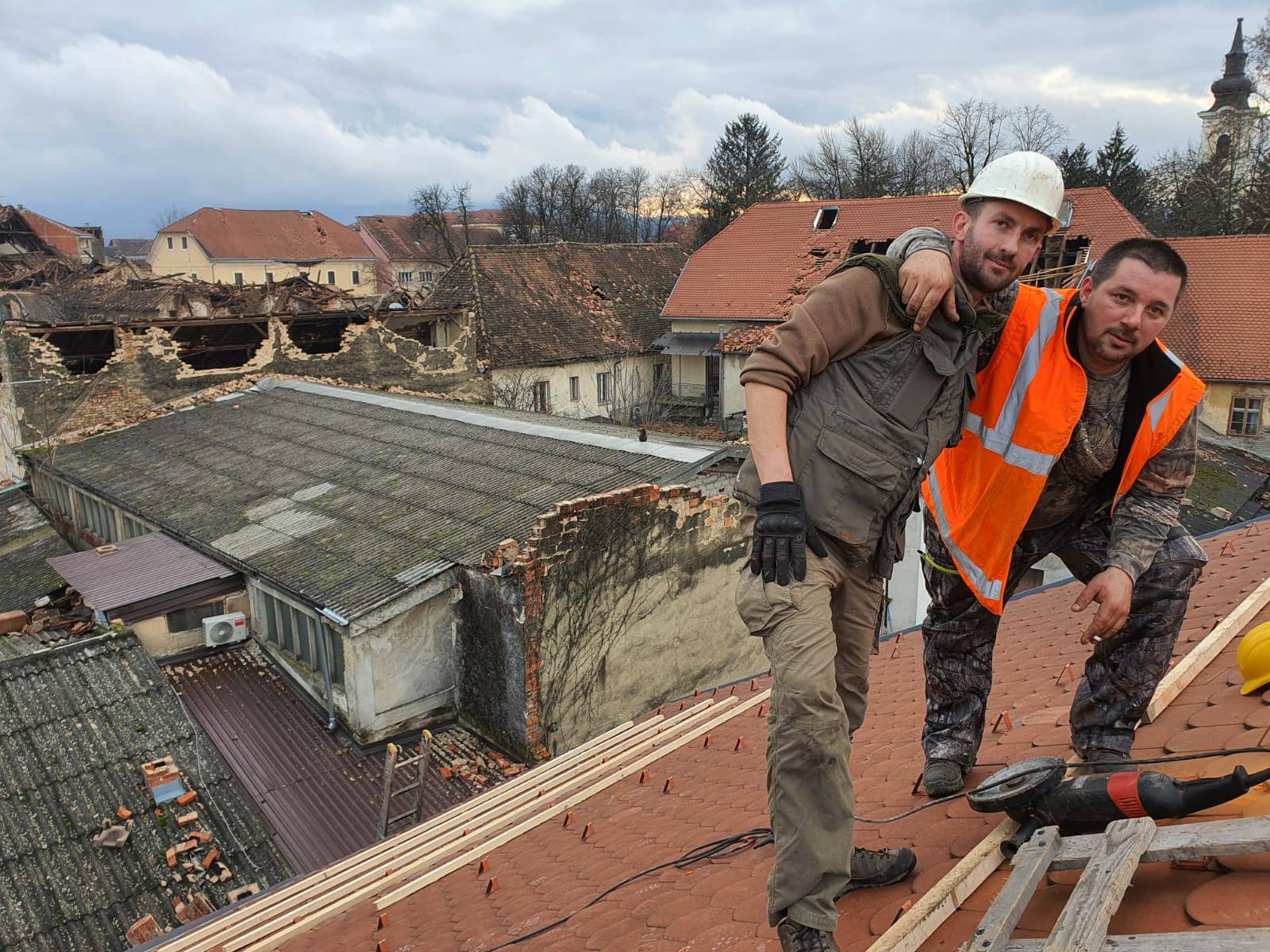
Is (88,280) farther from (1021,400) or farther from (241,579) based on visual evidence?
(1021,400)

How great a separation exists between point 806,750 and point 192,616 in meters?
10.9

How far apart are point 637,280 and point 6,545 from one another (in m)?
24.1

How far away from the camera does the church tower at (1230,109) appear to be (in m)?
44.0

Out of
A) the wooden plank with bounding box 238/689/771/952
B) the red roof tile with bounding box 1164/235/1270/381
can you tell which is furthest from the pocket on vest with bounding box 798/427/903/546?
the red roof tile with bounding box 1164/235/1270/381

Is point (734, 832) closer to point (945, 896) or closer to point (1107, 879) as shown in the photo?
point (945, 896)

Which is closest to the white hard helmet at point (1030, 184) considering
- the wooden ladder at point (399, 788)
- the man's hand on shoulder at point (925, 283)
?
the man's hand on shoulder at point (925, 283)

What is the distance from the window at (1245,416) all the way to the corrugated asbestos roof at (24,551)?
88.5 ft

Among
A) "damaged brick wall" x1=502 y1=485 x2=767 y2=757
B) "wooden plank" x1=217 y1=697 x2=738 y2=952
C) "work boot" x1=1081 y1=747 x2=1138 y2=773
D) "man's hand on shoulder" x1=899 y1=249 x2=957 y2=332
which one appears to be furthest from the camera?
"damaged brick wall" x1=502 y1=485 x2=767 y2=757

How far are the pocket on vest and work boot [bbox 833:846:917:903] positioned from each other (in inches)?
41.3

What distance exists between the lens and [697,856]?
3.63 meters

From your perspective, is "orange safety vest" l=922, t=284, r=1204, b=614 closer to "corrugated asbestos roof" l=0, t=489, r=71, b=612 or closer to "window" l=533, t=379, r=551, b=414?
"corrugated asbestos roof" l=0, t=489, r=71, b=612

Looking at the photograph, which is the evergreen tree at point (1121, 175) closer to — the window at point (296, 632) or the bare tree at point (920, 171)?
the bare tree at point (920, 171)

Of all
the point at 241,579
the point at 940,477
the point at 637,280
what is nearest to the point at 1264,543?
the point at 940,477

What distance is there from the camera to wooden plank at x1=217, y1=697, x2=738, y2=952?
4.54 metres
